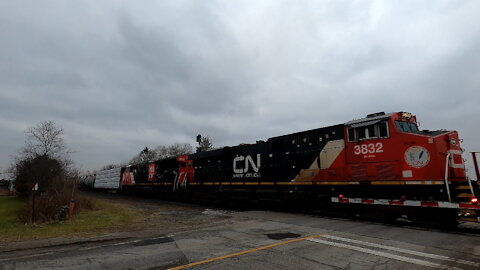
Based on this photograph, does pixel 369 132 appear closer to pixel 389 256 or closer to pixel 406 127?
pixel 406 127

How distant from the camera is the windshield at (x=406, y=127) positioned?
455 inches

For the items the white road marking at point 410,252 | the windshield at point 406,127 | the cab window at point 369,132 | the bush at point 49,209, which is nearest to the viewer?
the white road marking at point 410,252

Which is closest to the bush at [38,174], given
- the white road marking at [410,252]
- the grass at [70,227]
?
the grass at [70,227]

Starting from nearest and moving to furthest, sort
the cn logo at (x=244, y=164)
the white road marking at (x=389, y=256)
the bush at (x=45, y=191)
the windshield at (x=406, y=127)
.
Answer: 1. the white road marking at (x=389, y=256)
2. the windshield at (x=406, y=127)
3. the bush at (x=45, y=191)
4. the cn logo at (x=244, y=164)

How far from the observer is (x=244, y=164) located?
1894 cm

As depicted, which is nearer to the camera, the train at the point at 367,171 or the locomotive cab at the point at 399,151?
the train at the point at 367,171

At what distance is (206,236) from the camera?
9258mm

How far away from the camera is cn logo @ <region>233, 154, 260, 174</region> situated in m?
17.9

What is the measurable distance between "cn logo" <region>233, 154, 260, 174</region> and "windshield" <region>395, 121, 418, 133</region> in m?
8.14

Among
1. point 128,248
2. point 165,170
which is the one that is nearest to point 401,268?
point 128,248

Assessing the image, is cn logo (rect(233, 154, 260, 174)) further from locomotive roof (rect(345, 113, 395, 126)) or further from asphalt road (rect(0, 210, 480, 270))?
asphalt road (rect(0, 210, 480, 270))

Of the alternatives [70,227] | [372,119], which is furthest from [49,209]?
[372,119]

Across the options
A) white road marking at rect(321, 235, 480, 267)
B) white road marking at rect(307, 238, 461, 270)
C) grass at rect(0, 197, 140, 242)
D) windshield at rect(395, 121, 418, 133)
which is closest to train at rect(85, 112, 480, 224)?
windshield at rect(395, 121, 418, 133)

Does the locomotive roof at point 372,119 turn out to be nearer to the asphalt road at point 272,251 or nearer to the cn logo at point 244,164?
the asphalt road at point 272,251
